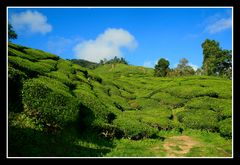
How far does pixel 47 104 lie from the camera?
76.5ft

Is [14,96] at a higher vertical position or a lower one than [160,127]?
higher

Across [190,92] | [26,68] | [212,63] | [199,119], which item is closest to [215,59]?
[212,63]

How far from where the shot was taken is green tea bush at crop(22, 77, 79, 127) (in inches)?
894

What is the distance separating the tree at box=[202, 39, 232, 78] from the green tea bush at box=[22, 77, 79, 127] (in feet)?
284

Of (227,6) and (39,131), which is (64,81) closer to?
(39,131)

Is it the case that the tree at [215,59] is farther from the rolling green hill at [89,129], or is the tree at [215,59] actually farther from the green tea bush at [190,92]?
the rolling green hill at [89,129]

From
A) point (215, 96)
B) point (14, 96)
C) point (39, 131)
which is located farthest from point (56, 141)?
point (215, 96)

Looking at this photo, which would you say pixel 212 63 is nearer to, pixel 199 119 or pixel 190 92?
pixel 190 92

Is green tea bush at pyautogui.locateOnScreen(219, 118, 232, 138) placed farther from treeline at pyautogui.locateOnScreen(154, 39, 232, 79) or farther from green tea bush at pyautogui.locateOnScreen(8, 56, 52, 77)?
treeline at pyautogui.locateOnScreen(154, 39, 232, 79)

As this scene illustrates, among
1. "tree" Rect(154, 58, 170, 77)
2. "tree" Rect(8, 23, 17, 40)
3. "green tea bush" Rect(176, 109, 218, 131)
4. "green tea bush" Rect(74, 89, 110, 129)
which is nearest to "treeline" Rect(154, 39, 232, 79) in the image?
"tree" Rect(154, 58, 170, 77)

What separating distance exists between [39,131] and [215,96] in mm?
28646

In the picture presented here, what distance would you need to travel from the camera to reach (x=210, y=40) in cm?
10519

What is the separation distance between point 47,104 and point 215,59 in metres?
88.1

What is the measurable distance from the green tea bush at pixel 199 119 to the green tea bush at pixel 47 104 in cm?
1350
